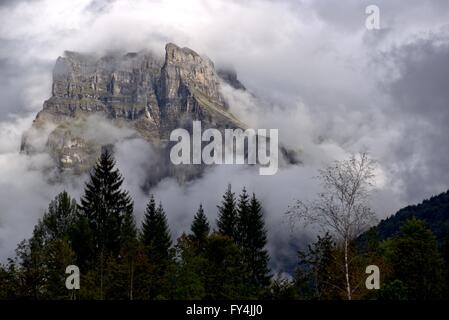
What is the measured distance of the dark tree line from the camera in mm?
62781

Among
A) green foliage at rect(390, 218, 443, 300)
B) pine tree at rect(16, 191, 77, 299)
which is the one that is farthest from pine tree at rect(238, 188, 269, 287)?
pine tree at rect(16, 191, 77, 299)

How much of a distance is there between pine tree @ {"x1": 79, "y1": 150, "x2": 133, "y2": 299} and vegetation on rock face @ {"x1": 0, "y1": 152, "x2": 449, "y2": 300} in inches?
4.8

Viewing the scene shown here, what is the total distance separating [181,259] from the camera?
246 feet

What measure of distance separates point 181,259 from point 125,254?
11.3 m

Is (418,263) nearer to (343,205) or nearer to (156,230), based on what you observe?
(156,230)

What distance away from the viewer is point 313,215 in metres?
31.5

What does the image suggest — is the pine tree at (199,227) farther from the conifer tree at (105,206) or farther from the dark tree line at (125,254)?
the conifer tree at (105,206)

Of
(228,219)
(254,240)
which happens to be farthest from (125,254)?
(254,240)

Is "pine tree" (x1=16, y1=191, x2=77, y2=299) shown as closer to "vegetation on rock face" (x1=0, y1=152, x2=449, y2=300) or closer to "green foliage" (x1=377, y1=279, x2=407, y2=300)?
"vegetation on rock face" (x1=0, y1=152, x2=449, y2=300)

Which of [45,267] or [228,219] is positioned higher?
[228,219]
